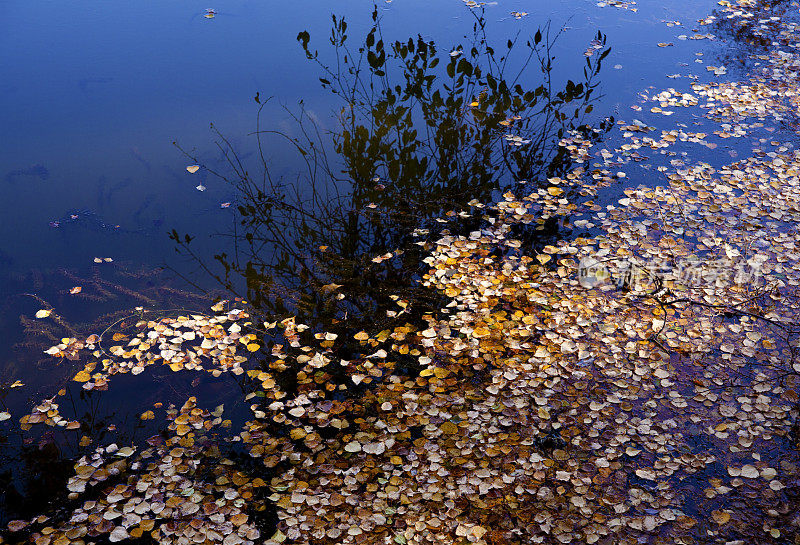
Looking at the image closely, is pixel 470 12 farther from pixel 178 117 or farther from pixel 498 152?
pixel 178 117

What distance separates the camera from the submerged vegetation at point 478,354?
104 inches

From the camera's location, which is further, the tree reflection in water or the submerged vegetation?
the tree reflection in water

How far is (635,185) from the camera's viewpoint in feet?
15.9

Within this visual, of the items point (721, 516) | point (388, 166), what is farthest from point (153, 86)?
point (721, 516)

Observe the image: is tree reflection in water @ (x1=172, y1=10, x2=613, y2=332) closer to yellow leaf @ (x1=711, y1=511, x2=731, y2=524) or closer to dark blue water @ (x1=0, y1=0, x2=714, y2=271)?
dark blue water @ (x1=0, y1=0, x2=714, y2=271)

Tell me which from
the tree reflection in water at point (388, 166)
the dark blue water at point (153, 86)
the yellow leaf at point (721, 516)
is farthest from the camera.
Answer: the dark blue water at point (153, 86)

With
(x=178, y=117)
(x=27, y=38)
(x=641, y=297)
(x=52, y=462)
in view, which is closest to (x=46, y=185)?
(x=178, y=117)

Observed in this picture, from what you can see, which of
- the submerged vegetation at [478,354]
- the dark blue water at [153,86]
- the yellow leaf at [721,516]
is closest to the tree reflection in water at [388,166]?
the submerged vegetation at [478,354]

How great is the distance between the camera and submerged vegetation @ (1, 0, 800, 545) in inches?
104

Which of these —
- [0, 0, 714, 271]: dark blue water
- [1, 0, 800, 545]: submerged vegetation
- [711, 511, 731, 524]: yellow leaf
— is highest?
[0, 0, 714, 271]: dark blue water

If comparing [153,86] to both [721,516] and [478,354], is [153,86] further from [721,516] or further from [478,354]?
[721,516]

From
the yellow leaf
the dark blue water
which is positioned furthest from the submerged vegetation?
the dark blue water

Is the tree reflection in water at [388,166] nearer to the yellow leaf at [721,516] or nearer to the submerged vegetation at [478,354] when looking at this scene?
the submerged vegetation at [478,354]

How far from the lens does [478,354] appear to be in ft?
11.1
